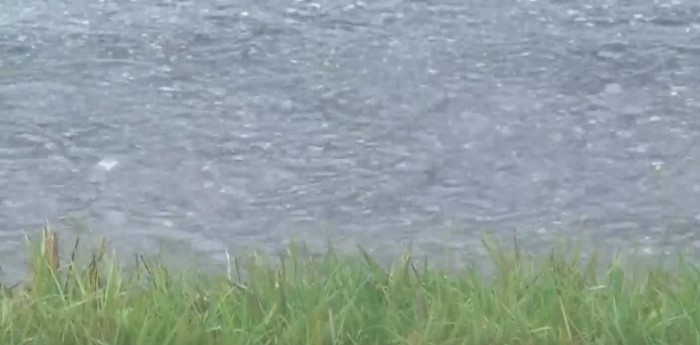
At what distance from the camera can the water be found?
342 cm

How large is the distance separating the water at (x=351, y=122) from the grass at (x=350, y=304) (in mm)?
441

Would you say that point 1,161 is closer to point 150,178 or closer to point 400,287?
point 150,178

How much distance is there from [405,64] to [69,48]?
110cm

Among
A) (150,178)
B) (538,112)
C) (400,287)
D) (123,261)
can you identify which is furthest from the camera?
(538,112)

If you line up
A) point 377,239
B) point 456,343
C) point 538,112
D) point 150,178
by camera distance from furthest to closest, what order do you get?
1. point 538,112
2. point 150,178
3. point 377,239
4. point 456,343

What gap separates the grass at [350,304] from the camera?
2559 mm

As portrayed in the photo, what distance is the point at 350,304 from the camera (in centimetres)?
263

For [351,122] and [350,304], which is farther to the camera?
[351,122]

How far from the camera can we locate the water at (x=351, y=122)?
342 cm

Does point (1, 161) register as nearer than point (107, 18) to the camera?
Yes

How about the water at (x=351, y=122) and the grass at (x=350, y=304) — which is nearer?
the grass at (x=350, y=304)

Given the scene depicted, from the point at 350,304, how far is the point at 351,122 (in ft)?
4.22

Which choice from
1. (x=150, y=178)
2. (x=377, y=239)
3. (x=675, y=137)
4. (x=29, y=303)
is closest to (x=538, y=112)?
(x=675, y=137)

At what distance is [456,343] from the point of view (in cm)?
256
